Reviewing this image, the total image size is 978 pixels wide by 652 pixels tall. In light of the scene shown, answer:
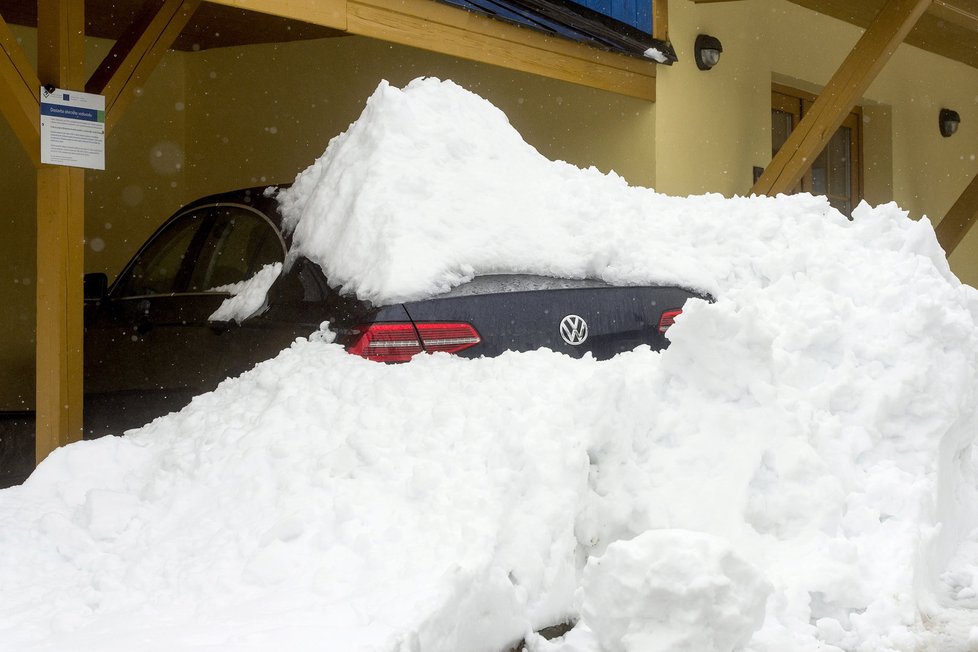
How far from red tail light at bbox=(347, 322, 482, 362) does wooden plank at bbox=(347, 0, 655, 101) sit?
2.84 m

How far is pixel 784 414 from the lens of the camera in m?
3.90

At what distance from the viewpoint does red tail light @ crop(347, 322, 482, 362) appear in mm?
3973

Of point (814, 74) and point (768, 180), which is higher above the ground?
point (814, 74)

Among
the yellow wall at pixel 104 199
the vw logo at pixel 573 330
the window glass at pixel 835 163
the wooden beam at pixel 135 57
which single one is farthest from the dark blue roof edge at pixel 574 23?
the yellow wall at pixel 104 199

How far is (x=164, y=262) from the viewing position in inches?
224

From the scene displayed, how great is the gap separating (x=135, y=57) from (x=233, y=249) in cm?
109

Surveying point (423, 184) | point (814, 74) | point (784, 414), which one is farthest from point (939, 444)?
point (814, 74)

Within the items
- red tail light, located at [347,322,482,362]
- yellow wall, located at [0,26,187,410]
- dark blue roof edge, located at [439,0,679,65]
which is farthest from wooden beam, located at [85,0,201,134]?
yellow wall, located at [0,26,187,410]

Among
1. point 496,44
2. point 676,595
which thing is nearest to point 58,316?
point 676,595

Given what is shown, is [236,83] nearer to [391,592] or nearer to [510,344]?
[510,344]

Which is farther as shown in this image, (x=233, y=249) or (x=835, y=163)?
(x=835, y=163)

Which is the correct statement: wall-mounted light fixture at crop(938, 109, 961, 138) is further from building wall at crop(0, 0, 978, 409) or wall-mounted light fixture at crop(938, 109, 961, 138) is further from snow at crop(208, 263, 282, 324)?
snow at crop(208, 263, 282, 324)

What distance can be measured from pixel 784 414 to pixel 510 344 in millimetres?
1016

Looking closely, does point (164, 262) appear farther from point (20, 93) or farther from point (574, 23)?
point (574, 23)
